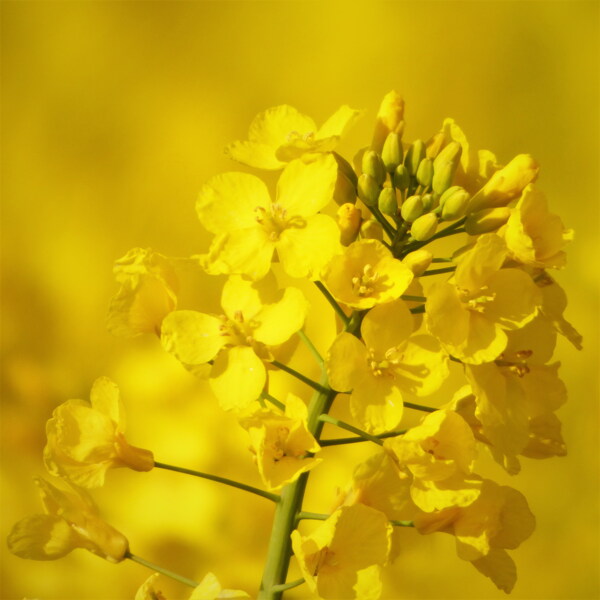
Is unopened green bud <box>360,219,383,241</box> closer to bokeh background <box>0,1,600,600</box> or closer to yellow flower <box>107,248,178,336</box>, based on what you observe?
yellow flower <box>107,248,178,336</box>

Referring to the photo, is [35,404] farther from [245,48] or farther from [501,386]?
[501,386]

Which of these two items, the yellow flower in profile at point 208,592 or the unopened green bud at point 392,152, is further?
the unopened green bud at point 392,152

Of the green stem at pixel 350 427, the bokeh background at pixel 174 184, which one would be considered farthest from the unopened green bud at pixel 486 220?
the bokeh background at pixel 174 184

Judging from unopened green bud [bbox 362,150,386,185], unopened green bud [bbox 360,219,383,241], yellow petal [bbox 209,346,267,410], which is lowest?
yellow petal [bbox 209,346,267,410]

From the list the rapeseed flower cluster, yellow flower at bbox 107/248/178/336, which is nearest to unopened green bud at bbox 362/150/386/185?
the rapeseed flower cluster

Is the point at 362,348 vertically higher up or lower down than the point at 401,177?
lower down

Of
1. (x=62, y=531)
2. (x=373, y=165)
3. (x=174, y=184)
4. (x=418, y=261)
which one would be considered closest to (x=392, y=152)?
(x=373, y=165)

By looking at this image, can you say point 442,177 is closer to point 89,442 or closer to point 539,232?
point 539,232

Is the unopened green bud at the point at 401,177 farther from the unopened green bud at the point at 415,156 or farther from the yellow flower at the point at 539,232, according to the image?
the yellow flower at the point at 539,232
